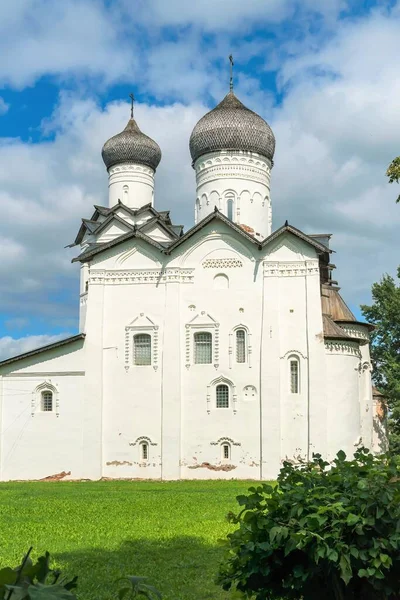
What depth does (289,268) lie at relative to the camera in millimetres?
20734

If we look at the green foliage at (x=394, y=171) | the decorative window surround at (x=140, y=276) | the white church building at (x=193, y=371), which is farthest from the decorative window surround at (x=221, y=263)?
the green foliage at (x=394, y=171)

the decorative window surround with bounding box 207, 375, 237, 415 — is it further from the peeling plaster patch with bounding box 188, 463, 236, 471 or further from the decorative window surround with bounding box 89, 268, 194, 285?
the decorative window surround with bounding box 89, 268, 194, 285

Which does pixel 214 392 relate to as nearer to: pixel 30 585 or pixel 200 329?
pixel 200 329

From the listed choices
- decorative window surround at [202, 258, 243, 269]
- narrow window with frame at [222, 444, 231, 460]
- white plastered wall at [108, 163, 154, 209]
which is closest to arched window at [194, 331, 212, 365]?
decorative window surround at [202, 258, 243, 269]

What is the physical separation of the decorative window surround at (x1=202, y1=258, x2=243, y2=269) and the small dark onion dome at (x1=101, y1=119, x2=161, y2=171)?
7988 mm

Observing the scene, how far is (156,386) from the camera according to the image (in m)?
20.6

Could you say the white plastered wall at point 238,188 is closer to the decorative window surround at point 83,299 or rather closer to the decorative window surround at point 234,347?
the decorative window surround at point 234,347

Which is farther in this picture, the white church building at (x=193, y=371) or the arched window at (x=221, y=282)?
the arched window at (x=221, y=282)

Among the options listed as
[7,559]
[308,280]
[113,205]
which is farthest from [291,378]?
[7,559]

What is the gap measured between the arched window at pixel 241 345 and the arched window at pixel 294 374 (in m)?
1.45

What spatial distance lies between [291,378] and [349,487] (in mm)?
17002

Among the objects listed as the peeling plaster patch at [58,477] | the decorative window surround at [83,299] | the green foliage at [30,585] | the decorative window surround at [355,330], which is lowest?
the green foliage at [30,585]

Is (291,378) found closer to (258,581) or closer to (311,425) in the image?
(311,425)

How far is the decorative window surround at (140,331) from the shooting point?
20766 mm
